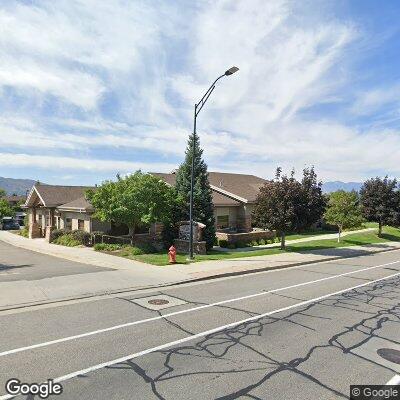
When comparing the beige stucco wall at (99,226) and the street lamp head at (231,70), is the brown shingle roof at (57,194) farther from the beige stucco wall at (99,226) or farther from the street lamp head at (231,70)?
the street lamp head at (231,70)

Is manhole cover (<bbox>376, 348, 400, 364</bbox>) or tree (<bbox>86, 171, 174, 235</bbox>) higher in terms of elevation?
tree (<bbox>86, 171, 174, 235</bbox>)

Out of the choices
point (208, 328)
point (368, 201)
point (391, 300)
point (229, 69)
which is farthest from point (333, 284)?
point (368, 201)

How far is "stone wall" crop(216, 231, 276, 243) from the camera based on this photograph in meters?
29.2

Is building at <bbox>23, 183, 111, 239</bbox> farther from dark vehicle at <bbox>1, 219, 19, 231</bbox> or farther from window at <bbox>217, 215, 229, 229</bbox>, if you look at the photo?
dark vehicle at <bbox>1, 219, 19, 231</bbox>

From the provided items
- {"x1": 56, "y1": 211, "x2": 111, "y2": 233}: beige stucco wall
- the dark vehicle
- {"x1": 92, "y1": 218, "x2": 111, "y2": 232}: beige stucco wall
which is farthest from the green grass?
the dark vehicle

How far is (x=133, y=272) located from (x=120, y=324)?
752cm

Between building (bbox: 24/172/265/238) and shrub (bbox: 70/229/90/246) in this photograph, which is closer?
shrub (bbox: 70/229/90/246)

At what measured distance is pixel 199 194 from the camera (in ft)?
89.7

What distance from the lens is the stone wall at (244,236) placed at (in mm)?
29234

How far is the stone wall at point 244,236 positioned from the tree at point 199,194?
7.77 feet

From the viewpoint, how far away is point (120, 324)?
30.7 feet

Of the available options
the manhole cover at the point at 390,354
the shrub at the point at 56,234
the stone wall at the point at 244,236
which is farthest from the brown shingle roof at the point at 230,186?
the manhole cover at the point at 390,354

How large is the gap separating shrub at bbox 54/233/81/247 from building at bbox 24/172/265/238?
4.39 feet

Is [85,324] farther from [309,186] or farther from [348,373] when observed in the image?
[309,186]
